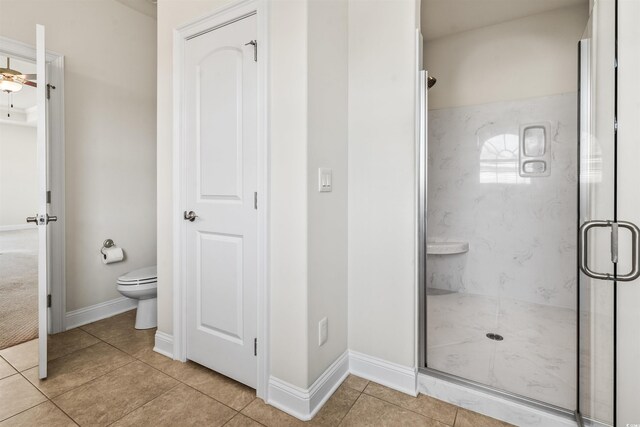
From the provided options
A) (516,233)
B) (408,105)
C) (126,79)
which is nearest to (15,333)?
(126,79)

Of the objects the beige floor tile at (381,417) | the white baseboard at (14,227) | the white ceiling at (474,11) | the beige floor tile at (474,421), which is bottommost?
the beige floor tile at (474,421)

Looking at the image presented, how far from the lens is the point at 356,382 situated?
1.88 metres

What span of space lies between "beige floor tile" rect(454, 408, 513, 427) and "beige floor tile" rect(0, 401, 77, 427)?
71.8 inches

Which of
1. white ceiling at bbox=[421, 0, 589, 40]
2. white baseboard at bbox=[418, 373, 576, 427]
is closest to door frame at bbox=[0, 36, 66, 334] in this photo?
white baseboard at bbox=[418, 373, 576, 427]

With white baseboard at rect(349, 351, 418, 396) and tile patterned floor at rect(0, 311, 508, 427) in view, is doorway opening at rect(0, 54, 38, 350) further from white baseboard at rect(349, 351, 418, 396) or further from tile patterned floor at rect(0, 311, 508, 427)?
white baseboard at rect(349, 351, 418, 396)

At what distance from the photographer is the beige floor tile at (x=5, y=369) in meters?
1.92

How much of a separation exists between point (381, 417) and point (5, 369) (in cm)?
225

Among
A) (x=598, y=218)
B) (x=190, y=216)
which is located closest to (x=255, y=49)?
(x=190, y=216)

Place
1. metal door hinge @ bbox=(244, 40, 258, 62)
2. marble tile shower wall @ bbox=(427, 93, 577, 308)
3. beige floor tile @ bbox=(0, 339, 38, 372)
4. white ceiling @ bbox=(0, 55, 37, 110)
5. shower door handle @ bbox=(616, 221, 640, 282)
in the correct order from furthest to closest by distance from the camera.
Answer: marble tile shower wall @ bbox=(427, 93, 577, 308) → white ceiling @ bbox=(0, 55, 37, 110) → beige floor tile @ bbox=(0, 339, 38, 372) → metal door hinge @ bbox=(244, 40, 258, 62) → shower door handle @ bbox=(616, 221, 640, 282)

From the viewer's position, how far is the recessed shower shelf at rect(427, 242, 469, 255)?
2988mm

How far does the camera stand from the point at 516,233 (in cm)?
304

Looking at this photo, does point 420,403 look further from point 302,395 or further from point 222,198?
point 222,198

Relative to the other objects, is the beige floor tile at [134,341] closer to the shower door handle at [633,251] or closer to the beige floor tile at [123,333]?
the beige floor tile at [123,333]

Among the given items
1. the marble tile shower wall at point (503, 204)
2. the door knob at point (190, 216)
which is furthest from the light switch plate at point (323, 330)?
the marble tile shower wall at point (503, 204)
